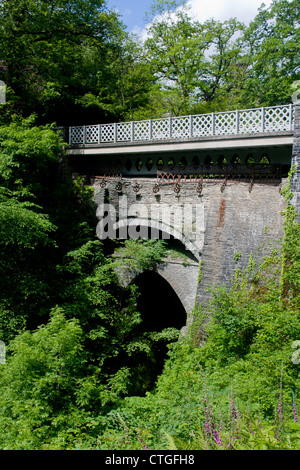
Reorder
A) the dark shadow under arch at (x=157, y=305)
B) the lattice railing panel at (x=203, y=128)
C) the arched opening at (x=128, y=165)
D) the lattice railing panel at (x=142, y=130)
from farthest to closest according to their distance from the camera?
the dark shadow under arch at (x=157, y=305), the arched opening at (x=128, y=165), the lattice railing panel at (x=142, y=130), the lattice railing panel at (x=203, y=128)

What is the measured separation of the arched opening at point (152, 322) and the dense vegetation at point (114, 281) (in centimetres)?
11

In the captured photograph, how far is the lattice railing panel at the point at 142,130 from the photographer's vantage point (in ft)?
47.4

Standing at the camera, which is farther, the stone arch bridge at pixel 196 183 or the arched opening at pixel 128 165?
the arched opening at pixel 128 165

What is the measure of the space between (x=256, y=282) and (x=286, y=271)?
100 cm

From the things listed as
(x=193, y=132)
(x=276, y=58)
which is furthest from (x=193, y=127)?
(x=276, y=58)

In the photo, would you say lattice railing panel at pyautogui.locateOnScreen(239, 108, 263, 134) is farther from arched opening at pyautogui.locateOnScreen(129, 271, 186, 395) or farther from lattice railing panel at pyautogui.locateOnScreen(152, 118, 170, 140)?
arched opening at pyautogui.locateOnScreen(129, 271, 186, 395)

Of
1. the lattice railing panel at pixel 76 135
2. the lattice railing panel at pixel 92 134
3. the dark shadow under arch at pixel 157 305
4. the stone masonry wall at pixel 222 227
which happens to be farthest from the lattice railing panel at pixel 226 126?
the dark shadow under arch at pixel 157 305

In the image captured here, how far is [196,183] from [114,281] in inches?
185

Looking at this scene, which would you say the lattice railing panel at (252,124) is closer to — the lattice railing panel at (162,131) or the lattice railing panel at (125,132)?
the lattice railing panel at (162,131)

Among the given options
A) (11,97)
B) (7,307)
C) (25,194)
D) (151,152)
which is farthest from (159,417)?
(11,97)

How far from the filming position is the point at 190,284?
45.1 feet

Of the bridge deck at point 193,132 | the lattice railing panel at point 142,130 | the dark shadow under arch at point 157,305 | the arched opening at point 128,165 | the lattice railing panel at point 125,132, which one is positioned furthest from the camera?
the dark shadow under arch at point 157,305

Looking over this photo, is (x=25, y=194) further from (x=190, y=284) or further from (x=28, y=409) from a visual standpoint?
(x=28, y=409)

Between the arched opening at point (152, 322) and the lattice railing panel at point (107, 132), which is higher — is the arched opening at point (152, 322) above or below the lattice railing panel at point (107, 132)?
below
